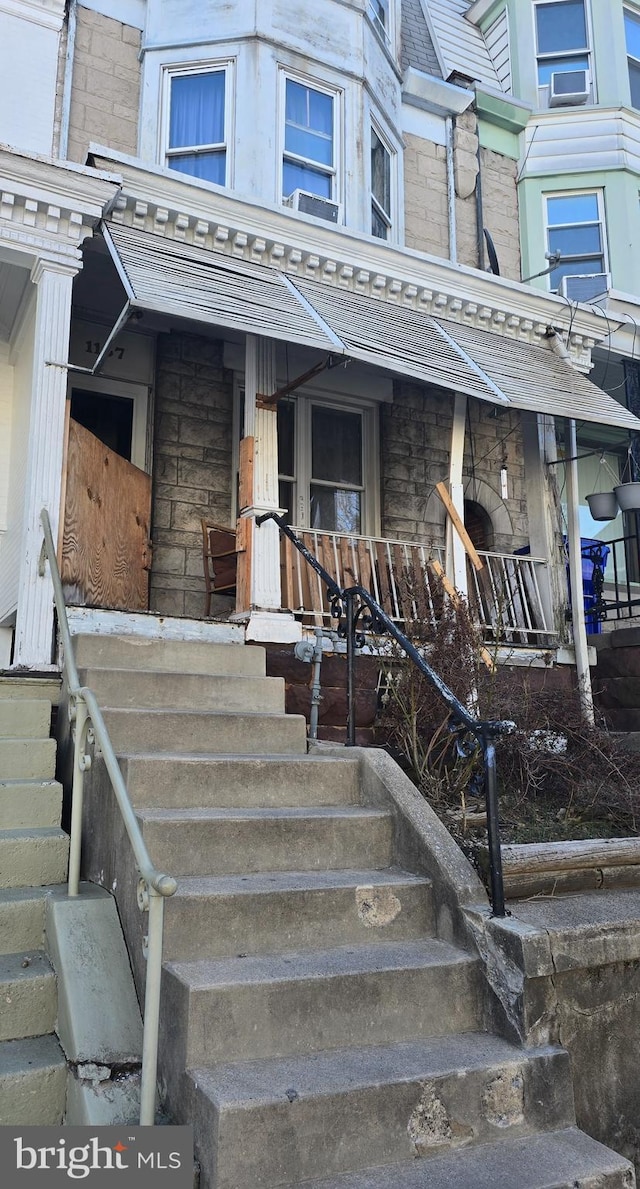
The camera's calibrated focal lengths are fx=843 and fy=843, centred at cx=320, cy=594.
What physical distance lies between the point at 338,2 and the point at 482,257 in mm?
3436

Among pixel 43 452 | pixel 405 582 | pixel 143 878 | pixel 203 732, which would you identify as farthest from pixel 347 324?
pixel 143 878

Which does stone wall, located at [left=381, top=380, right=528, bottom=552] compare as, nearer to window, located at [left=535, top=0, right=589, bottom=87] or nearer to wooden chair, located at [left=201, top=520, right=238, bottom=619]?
wooden chair, located at [left=201, top=520, right=238, bottom=619]

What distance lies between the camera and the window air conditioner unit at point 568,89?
12516mm

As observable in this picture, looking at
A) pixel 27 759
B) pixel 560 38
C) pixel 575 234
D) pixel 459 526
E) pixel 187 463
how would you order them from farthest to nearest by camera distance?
1. pixel 560 38
2. pixel 575 234
3. pixel 187 463
4. pixel 459 526
5. pixel 27 759

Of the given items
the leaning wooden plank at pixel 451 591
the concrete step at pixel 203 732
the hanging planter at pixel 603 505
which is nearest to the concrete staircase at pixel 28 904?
the concrete step at pixel 203 732

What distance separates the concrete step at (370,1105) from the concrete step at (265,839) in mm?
837

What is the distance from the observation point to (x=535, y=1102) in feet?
8.94

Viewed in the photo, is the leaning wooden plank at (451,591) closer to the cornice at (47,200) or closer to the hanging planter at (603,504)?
the hanging planter at (603,504)

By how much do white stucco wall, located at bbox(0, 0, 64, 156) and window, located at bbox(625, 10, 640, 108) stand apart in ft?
28.8

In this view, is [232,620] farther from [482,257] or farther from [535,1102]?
[482,257]

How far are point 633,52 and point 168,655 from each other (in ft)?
43.3

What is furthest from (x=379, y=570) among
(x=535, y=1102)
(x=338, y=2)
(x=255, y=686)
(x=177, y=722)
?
(x=338, y=2)

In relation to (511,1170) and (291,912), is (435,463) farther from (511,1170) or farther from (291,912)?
(511,1170)

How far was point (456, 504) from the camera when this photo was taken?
744 cm
